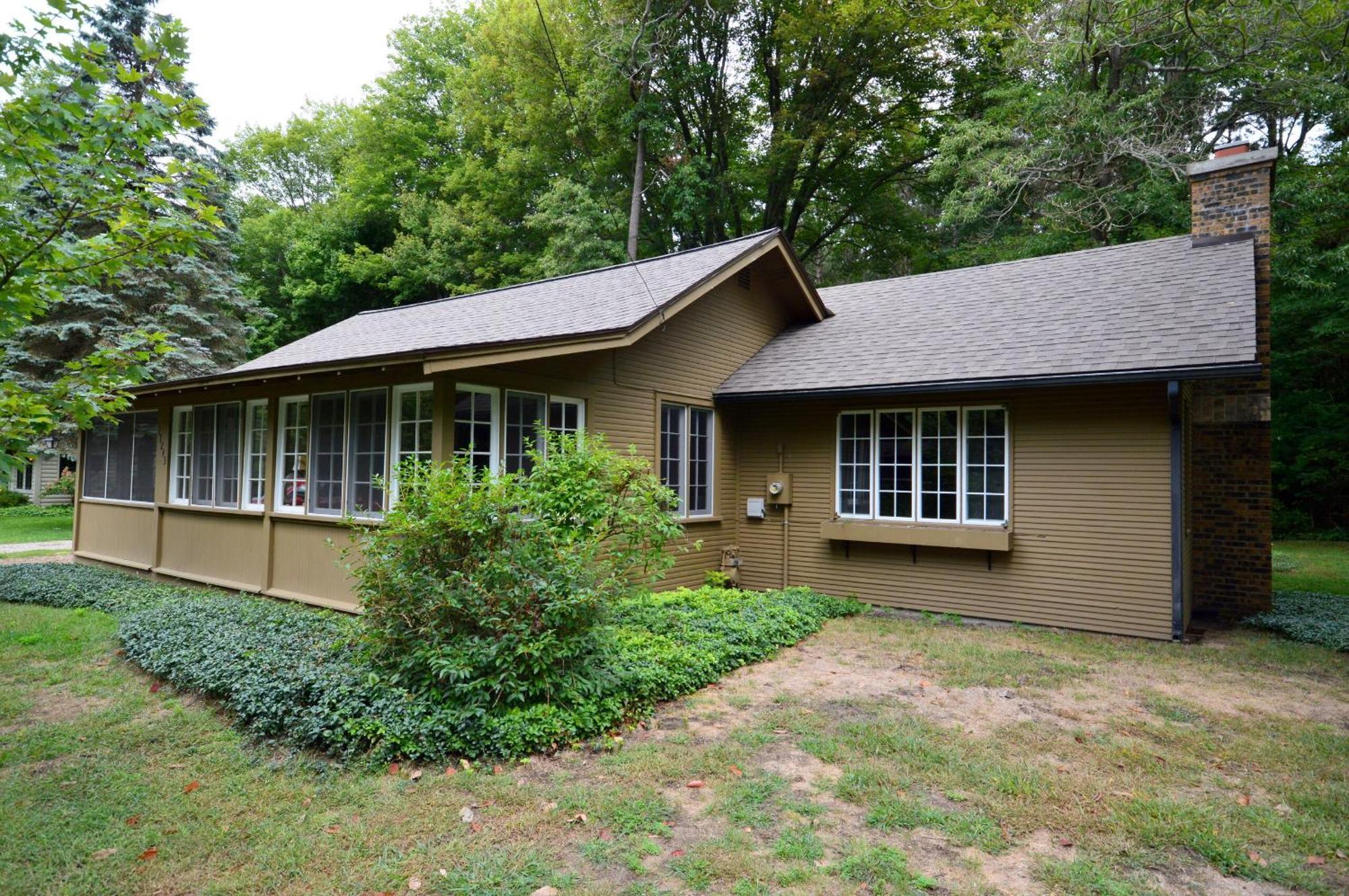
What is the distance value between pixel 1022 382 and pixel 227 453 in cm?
924

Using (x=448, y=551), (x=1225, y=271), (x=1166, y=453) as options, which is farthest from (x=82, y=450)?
(x=1225, y=271)

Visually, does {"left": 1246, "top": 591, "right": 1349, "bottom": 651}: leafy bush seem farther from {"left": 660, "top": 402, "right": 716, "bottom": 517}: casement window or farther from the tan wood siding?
the tan wood siding

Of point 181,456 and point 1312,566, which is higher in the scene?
point 181,456

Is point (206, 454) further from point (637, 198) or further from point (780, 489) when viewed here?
point (637, 198)

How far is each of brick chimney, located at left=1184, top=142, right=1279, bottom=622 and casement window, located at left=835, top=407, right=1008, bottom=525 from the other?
84.6 inches

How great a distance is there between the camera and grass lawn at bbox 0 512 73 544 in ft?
52.7

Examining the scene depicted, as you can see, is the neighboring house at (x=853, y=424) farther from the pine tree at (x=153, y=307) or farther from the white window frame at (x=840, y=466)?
the pine tree at (x=153, y=307)

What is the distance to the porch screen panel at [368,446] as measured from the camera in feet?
25.0

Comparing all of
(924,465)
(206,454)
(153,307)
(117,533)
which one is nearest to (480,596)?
(924,465)

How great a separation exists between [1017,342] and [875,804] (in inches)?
239

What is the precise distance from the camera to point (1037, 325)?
848 cm

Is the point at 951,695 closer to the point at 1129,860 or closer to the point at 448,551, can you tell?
the point at 1129,860

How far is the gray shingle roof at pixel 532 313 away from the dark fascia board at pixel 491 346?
3 cm

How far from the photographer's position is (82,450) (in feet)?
38.7
